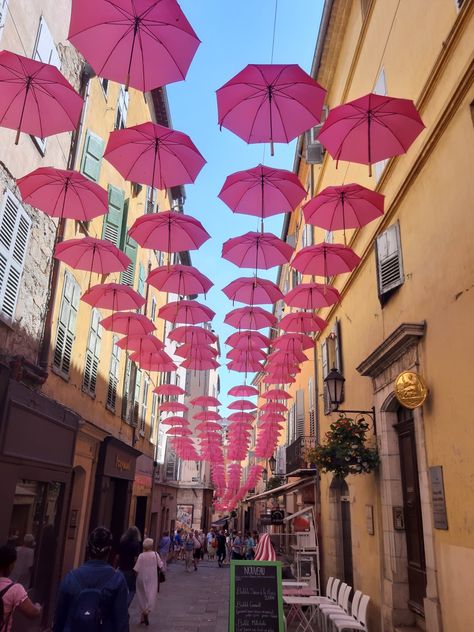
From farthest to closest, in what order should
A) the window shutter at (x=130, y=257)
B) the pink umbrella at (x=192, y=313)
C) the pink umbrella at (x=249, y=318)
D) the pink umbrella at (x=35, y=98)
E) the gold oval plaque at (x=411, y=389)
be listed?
the window shutter at (x=130, y=257), the pink umbrella at (x=249, y=318), the pink umbrella at (x=192, y=313), the gold oval plaque at (x=411, y=389), the pink umbrella at (x=35, y=98)

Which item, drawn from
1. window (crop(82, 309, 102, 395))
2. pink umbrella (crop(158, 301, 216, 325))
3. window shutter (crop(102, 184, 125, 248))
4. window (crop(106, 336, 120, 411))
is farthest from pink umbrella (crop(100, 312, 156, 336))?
window shutter (crop(102, 184, 125, 248))

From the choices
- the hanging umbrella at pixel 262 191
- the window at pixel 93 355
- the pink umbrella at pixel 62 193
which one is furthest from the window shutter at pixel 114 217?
the hanging umbrella at pixel 262 191

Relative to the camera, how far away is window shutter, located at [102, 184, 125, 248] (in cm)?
1460

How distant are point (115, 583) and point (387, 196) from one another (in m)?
7.79

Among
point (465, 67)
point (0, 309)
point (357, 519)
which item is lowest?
point (357, 519)

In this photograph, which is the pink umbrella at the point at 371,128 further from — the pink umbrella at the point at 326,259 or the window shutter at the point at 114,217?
the window shutter at the point at 114,217

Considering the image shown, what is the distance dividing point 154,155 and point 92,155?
5.30 m

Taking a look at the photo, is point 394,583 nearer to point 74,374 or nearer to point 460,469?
point 460,469

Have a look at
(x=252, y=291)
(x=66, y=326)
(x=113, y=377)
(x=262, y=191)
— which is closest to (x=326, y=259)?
(x=262, y=191)

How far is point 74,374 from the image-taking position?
12.1m

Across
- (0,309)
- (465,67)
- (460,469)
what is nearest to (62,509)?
(0,309)

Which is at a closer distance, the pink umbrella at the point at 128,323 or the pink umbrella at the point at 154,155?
the pink umbrella at the point at 154,155

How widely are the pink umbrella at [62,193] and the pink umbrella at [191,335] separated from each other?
6.41 metres

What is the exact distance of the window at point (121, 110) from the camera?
15.3 meters
